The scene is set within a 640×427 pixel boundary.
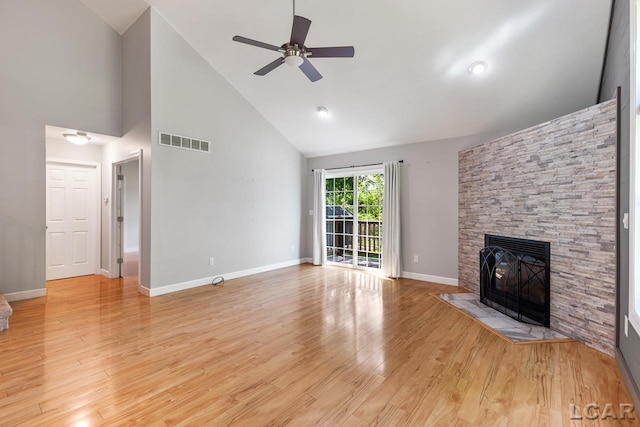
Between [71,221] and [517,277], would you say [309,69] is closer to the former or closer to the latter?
[517,277]

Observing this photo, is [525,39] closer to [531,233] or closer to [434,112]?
[434,112]

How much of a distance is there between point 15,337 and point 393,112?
17.9 feet

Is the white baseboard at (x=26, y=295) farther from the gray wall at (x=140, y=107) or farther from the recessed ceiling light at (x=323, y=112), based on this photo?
the recessed ceiling light at (x=323, y=112)

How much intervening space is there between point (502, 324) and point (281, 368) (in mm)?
2505

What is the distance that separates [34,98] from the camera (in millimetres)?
4090

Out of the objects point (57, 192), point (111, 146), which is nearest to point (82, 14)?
point (111, 146)

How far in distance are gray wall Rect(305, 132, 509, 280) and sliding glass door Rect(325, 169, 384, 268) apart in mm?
572

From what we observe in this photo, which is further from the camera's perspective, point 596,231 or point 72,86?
point 72,86

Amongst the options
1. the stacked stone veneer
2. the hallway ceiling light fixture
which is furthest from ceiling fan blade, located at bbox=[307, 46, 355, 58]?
the hallway ceiling light fixture

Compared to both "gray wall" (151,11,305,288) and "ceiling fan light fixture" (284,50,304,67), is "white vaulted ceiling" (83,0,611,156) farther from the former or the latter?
"ceiling fan light fixture" (284,50,304,67)

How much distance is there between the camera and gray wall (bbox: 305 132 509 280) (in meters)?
4.93

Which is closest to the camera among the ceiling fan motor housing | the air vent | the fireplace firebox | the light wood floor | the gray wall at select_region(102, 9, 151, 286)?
the light wood floor

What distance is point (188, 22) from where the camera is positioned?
4.21 meters

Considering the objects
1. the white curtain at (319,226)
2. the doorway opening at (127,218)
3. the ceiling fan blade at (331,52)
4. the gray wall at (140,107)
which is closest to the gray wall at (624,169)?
the ceiling fan blade at (331,52)
